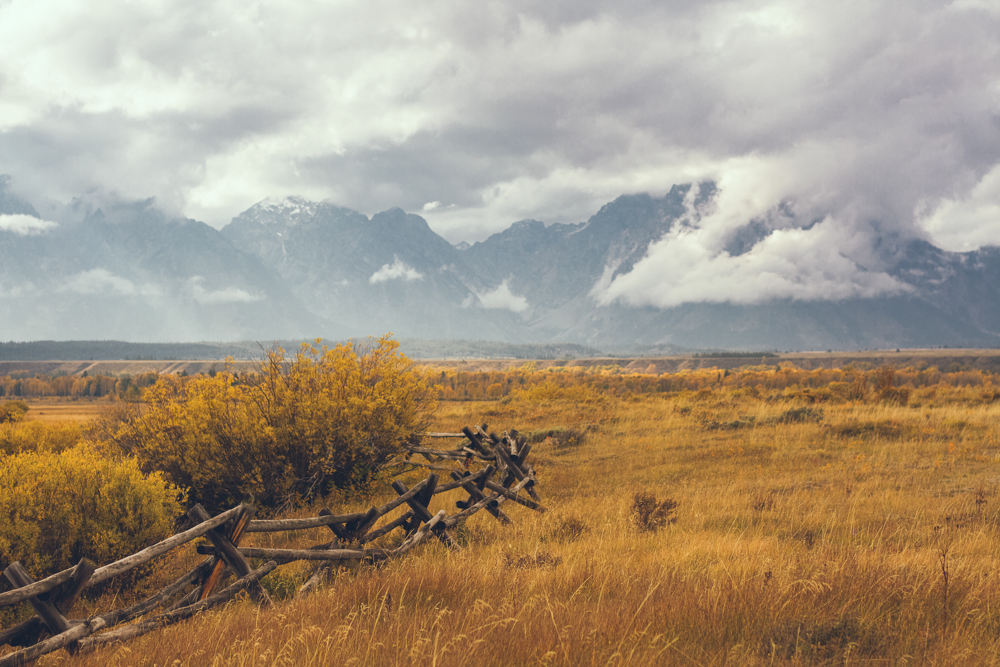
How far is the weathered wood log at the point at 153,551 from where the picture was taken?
4.94 meters

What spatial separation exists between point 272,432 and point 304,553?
4.89m

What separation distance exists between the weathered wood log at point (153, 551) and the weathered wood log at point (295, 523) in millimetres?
401

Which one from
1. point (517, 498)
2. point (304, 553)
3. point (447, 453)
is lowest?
point (517, 498)

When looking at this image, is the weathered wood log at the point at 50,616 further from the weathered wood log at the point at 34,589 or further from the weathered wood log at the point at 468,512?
the weathered wood log at the point at 468,512

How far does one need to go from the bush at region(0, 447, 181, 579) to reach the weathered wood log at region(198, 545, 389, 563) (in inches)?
88.9

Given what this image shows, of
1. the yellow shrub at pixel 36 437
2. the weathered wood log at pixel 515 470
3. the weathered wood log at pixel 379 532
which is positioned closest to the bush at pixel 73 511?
the weathered wood log at pixel 379 532

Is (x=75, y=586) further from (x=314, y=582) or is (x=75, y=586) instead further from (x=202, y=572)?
(x=314, y=582)

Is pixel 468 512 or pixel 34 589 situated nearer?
pixel 34 589

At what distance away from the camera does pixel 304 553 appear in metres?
6.30

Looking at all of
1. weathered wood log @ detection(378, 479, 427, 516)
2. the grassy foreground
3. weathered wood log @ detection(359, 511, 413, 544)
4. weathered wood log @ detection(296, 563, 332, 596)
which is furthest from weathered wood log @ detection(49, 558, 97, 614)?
weathered wood log @ detection(378, 479, 427, 516)

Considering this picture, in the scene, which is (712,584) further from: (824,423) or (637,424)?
(637,424)

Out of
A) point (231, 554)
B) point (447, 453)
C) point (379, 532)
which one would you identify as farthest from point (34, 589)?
point (447, 453)

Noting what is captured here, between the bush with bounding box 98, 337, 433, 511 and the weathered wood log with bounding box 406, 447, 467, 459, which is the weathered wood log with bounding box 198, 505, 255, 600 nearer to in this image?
the bush with bounding box 98, 337, 433, 511

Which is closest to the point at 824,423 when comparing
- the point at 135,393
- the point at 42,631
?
the point at 42,631
